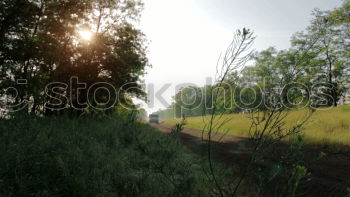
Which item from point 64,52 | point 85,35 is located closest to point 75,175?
point 64,52

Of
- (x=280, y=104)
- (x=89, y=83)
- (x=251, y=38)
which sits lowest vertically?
(x=280, y=104)

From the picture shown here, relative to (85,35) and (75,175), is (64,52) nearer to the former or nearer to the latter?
(85,35)

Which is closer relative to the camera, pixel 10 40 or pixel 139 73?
pixel 10 40

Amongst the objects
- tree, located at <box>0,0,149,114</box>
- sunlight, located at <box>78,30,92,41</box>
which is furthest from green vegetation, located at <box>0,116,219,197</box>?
sunlight, located at <box>78,30,92,41</box>

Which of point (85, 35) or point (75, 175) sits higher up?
point (85, 35)

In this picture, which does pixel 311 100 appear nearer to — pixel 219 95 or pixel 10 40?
pixel 219 95

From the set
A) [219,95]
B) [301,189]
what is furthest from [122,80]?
[219,95]

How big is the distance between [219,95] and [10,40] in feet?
42.3

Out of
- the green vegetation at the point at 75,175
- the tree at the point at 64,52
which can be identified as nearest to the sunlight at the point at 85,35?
the tree at the point at 64,52

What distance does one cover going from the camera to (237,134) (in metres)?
18.1

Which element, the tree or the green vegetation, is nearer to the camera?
the green vegetation

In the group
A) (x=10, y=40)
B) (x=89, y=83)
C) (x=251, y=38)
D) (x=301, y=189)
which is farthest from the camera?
(x=89, y=83)

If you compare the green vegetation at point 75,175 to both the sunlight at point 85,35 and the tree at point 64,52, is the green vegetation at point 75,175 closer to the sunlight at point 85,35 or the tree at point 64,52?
the tree at point 64,52

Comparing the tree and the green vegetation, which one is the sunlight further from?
the green vegetation
